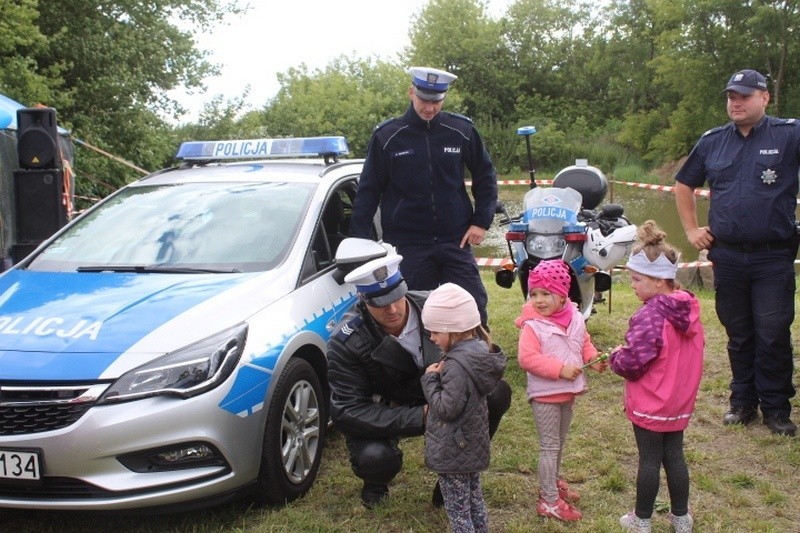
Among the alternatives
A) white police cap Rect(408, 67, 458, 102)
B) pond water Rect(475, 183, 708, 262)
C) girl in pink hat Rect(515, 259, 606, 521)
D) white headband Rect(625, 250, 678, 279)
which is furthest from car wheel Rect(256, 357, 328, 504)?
pond water Rect(475, 183, 708, 262)

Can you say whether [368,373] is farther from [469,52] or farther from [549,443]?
[469,52]

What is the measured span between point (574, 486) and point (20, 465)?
2.53 m

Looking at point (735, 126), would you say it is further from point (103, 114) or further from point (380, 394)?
point (103, 114)

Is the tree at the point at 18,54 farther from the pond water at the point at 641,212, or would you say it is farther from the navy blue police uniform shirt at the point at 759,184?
the navy blue police uniform shirt at the point at 759,184

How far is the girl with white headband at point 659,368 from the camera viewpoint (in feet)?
11.4

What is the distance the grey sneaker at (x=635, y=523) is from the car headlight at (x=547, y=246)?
2.64 metres

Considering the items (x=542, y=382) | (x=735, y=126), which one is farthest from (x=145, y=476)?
(x=735, y=126)

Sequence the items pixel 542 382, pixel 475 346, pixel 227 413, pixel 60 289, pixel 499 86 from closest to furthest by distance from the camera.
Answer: pixel 475 346 < pixel 227 413 < pixel 542 382 < pixel 60 289 < pixel 499 86

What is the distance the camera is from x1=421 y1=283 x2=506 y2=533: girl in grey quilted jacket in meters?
3.23

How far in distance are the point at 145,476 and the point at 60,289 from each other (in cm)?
118

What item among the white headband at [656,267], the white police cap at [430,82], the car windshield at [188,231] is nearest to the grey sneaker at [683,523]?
the white headband at [656,267]

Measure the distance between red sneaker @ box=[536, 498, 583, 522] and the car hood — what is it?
1580 mm

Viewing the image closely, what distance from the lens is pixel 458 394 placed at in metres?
3.21

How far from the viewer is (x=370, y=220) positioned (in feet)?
17.1
